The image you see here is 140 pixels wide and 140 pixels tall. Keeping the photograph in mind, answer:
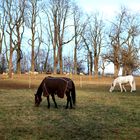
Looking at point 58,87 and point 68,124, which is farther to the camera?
point 58,87

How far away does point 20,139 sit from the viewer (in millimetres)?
10367

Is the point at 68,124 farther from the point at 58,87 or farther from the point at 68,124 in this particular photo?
the point at 58,87

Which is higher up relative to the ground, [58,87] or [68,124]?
[58,87]

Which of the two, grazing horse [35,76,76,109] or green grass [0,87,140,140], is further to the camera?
grazing horse [35,76,76,109]

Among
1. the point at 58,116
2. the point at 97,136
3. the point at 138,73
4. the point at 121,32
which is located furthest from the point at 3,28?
the point at 97,136

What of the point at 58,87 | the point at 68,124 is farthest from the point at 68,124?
the point at 58,87

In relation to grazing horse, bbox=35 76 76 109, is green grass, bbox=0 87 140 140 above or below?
below

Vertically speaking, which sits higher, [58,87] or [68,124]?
[58,87]

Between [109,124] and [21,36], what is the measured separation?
5254 cm

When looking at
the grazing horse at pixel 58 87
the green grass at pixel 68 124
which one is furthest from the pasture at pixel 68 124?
the grazing horse at pixel 58 87

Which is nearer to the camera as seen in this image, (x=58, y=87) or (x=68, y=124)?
(x=68, y=124)

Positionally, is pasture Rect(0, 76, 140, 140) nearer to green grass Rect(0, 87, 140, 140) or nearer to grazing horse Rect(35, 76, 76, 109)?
green grass Rect(0, 87, 140, 140)

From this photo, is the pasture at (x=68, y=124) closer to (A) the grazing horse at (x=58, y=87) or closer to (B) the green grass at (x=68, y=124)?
(B) the green grass at (x=68, y=124)

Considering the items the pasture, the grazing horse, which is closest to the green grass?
the pasture
